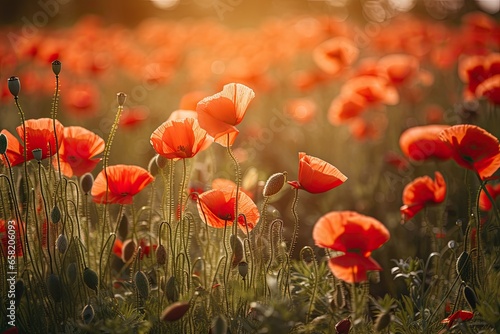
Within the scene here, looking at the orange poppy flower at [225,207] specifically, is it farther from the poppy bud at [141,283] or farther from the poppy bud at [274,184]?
the poppy bud at [141,283]

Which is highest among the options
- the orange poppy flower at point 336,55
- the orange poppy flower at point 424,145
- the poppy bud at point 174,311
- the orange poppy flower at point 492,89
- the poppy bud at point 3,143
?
→ the poppy bud at point 3,143

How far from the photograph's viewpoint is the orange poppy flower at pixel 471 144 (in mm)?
1978

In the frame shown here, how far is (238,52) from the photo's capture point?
241 inches

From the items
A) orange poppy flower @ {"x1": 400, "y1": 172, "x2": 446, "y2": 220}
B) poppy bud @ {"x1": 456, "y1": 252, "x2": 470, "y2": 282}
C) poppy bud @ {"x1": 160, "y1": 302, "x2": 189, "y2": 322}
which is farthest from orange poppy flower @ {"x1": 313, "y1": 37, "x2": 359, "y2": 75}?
poppy bud @ {"x1": 160, "y1": 302, "x2": 189, "y2": 322}

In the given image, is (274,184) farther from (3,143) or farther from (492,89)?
(492,89)

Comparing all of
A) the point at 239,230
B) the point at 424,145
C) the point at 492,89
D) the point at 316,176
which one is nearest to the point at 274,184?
the point at 316,176

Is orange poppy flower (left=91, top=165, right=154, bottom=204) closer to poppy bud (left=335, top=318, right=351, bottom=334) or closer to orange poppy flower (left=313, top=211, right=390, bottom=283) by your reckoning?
orange poppy flower (left=313, top=211, right=390, bottom=283)

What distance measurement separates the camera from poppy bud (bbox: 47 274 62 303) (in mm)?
1854

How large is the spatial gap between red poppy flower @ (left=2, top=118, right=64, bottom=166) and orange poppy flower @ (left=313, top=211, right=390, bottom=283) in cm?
81

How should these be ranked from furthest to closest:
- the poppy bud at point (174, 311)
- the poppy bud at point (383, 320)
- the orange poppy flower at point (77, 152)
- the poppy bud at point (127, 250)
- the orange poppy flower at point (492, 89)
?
the orange poppy flower at point (492, 89) → the poppy bud at point (127, 250) → the orange poppy flower at point (77, 152) → the poppy bud at point (383, 320) → the poppy bud at point (174, 311)

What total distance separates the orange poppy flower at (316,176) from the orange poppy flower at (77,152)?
0.63 meters

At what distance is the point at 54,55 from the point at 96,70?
5.17ft

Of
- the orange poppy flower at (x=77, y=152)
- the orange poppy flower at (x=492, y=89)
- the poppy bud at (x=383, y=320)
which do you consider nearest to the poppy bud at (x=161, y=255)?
the orange poppy flower at (x=77, y=152)

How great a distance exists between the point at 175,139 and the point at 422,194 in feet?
2.99
